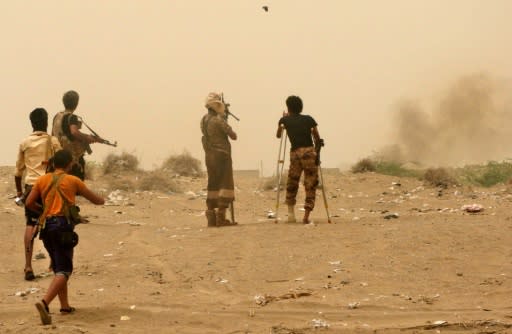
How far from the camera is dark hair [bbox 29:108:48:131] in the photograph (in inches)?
370

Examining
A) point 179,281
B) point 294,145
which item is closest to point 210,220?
point 294,145

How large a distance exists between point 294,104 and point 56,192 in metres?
5.76

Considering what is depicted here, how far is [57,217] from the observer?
23.4 ft

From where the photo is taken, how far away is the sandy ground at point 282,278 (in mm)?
7055

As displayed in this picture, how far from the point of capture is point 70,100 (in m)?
12.0

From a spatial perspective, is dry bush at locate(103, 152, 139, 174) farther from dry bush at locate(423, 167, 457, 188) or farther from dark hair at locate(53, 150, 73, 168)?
dark hair at locate(53, 150, 73, 168)

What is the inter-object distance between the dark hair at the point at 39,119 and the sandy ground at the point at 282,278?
65.9 inches

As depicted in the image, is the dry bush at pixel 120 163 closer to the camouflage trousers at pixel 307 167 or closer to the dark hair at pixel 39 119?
the camouflage trousers at pixel 307 167

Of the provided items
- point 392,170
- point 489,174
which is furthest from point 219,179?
point 489,174

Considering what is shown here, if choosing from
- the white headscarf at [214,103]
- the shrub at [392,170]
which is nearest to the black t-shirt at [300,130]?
the white headscarf at [214,103]

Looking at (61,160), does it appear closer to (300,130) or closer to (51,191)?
(51,191)

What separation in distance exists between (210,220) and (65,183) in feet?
19.4

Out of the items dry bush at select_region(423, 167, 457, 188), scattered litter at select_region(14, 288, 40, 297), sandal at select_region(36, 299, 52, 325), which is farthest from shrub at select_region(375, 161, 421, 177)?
sandal at select_region(36, 299, 52, 325)

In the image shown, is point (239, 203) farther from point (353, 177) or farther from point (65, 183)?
point (65, 183)
